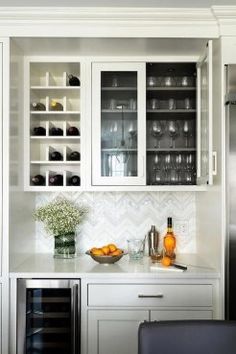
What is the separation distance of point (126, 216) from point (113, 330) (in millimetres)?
930

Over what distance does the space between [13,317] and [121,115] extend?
5.11 feet

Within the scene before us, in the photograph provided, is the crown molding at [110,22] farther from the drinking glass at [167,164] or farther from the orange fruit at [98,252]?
the orange fruit at [98,252]

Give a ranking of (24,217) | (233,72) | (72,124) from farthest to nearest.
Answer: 1. (72,124)
2. (24,217)
3. (233,72)

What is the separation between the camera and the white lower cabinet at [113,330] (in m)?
2.16

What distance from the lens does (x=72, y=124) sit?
2740 millimetres

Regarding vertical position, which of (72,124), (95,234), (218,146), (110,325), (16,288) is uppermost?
(72,124)

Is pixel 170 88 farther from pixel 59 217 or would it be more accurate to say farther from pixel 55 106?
pixel 59 217

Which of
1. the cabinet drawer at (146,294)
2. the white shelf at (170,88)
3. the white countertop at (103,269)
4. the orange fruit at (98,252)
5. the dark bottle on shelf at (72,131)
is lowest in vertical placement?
the cabinet drawer at (146,294)

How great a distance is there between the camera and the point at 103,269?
88.9 inches

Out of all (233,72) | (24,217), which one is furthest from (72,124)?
(233,72)

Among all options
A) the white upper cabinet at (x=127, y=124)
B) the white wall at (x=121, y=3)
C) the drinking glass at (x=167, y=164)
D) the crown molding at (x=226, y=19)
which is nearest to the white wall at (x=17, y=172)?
the white upper cabinet at (x=127, y=124)

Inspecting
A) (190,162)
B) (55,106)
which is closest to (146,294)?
(190,162)

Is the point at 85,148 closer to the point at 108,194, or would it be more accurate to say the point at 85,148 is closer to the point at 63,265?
the point at 108,194

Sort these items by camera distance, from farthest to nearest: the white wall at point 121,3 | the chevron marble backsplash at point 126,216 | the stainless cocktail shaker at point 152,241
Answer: the chevron marble backsplash at point 126,216 → the stainless cocktail shaker at point 152,241 → the white wall at point 121,3
